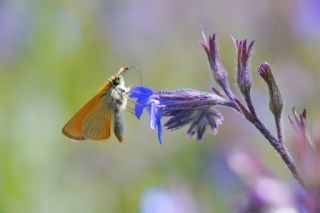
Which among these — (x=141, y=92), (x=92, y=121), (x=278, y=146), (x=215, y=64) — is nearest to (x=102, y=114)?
(x=92, y=121)

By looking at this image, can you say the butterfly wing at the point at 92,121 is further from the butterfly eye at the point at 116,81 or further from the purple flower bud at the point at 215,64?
the purple flower bud at the point at 215,64

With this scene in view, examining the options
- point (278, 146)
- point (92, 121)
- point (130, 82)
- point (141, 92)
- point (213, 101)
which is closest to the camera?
point (278, 146)

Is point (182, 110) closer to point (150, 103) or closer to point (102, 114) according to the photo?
point (150, 103)

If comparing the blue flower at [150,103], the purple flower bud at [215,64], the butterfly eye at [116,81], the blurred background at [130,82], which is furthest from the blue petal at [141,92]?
the blurred background at [130,82]

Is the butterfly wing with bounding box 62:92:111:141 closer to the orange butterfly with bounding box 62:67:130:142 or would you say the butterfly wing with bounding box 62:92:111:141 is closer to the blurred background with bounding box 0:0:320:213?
the orange butterfly with bounding box 62:67:130:142

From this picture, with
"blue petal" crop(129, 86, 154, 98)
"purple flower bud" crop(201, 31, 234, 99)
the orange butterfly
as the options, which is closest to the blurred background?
the orange butterfly

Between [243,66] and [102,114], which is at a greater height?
[243,66]
